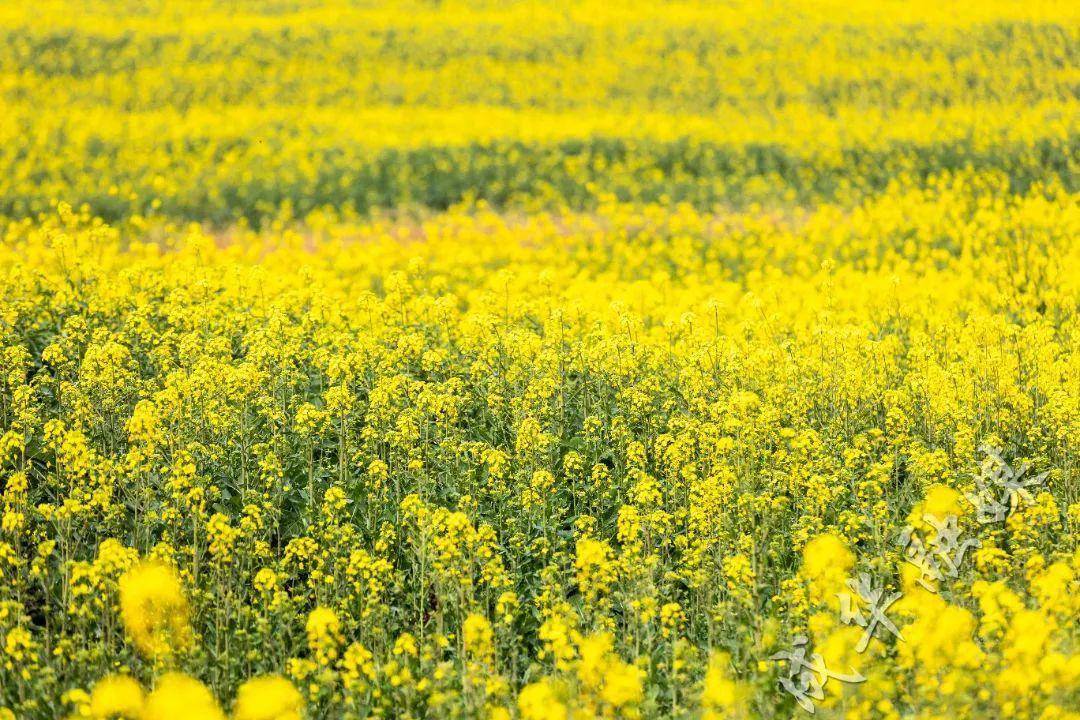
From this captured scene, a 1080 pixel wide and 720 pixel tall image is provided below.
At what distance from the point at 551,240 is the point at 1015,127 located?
8.89m

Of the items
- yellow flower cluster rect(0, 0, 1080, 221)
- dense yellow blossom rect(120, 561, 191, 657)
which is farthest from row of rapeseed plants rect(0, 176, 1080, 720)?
yellow flower cluster rect(0, 0, 1080, 221)

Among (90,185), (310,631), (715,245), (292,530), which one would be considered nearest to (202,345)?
(292,530)

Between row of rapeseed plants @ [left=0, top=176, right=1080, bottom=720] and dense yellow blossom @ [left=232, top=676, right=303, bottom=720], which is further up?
dense yellow blossom @ [left=232, top=676, right=303, bottom=720]

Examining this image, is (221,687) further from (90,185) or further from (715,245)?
(90,185)

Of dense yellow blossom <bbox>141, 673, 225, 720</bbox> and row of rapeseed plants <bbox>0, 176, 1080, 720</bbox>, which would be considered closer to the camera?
dense yellow blossom <bbox>141, 673, 225, 720</bbox>

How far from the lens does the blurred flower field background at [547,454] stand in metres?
4.84

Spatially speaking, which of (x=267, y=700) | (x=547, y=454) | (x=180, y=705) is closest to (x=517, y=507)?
(x=547, y=454)

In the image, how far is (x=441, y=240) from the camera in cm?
1497

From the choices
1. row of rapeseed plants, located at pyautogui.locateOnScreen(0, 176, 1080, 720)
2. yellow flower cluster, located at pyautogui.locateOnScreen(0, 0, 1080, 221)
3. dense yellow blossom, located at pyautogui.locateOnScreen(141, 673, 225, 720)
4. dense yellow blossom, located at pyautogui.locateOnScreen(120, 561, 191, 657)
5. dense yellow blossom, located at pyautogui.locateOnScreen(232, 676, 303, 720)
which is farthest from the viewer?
yellow flower cluster, located at pyautogui.locateOnScreen(0, 0, 1080, 221)

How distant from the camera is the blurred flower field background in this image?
15.9ft

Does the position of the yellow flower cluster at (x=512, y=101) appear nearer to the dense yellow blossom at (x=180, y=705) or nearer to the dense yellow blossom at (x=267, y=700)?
the dense yellow blossom at (x=180, y=705)

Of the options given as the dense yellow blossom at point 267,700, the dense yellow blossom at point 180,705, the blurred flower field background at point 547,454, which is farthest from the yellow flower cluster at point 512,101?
the dense yellow blossom at point 267,700

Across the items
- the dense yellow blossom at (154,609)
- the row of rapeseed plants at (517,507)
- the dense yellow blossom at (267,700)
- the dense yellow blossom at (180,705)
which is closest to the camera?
the dense yellow blossom at (180,705)

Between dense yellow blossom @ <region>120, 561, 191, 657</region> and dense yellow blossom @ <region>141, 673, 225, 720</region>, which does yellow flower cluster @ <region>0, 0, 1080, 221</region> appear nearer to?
dense yellow blossom @ <region>120, 561, 191, 657</region>
